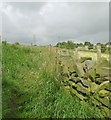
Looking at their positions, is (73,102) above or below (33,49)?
below

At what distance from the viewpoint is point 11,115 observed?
6078 millimetres

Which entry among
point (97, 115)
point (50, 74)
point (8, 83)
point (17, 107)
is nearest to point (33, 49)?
point (8, 83)

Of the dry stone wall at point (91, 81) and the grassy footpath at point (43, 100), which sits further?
the grassy footpath at point (43, 100)

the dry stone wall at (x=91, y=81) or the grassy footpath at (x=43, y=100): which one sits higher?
the dry stone wall at (x=91, y=81)

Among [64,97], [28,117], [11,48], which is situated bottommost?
[28,117]

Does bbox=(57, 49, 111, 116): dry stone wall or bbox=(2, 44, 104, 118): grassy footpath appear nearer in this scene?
bbox=(57, 49, 111, 116): dry stone wall

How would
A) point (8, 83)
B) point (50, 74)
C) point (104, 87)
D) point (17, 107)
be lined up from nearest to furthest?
point (104, 87)
point (17, 107)
point (50, 74)
point (8, 83)

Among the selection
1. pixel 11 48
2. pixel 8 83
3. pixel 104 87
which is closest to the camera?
pixel 104 87

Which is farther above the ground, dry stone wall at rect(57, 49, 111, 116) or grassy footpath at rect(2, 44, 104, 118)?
dry stone wall at rect(57, 49, 111, 116)

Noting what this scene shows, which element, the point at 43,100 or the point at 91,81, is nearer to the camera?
the point at 91,81

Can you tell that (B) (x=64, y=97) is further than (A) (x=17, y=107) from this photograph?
No

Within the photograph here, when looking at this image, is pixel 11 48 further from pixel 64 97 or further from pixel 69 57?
pixel 64 97

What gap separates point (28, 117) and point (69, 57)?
87.0 inches

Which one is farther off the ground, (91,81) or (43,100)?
(91,81)
